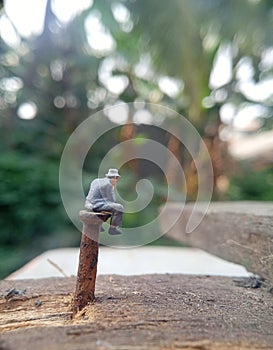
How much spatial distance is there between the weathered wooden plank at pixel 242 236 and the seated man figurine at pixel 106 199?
1.05 feet

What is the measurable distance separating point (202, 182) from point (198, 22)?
1009 millimetres

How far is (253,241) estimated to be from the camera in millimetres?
751

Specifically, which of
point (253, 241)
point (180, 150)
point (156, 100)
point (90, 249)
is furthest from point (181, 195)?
point (90, 249)

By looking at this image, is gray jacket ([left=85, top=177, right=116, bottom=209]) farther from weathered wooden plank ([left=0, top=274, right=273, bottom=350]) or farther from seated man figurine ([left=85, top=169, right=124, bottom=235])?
weathered wooden plank ([left=0, top=274, right=273, bottom=350])

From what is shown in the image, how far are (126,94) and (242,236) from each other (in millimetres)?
2165

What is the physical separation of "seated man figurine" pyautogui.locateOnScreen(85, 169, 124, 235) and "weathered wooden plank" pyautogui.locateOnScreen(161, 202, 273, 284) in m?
0.32

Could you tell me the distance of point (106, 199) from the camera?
1.75 feet

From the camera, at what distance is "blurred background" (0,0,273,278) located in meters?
1.99

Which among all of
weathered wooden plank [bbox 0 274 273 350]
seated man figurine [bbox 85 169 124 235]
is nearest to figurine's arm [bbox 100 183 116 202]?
seated man figurine [bbox 85 169 124 235]

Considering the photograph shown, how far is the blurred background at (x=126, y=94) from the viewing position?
1992 millimetres

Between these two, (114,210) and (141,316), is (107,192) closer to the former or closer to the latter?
(114,210)

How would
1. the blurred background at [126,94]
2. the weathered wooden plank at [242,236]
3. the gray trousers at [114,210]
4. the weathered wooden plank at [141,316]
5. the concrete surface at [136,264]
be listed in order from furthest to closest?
the blurred background at [126,94], the concrete surface at [136,264], the weathered wooden plank at [242,236], the gray trousers at [114,210], the weathered wooden plank at [141,316]

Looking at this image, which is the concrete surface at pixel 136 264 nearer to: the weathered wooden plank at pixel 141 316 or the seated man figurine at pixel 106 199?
the weathered wooden plank at pixel 141 316

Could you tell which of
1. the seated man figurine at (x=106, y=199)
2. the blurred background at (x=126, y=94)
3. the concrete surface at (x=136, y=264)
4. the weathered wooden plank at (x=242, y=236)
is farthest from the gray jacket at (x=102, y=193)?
the blurred background at (x=126, y=94)
